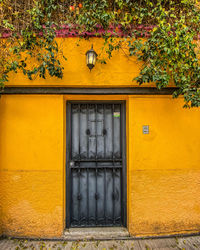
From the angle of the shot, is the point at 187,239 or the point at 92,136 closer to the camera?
the point at 187,239

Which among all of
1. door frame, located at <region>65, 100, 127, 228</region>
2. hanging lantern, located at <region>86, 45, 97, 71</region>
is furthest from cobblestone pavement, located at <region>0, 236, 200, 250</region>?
hanging lantern, located at <region>86, 45, 97, 71</region>

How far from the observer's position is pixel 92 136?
3.49 m

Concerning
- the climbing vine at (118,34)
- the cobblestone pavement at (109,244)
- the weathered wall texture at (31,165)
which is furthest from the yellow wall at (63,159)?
the climbing vine at (118,34)

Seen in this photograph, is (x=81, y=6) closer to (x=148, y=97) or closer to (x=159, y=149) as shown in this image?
(x=148, y=97)

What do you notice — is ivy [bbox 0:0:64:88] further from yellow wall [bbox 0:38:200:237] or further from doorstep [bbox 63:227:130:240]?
doorstep [bbox 63:227:130:240]

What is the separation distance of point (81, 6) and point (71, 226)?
4526 millimetres

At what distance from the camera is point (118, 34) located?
3145mm

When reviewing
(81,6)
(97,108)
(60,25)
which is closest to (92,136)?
(97,108)

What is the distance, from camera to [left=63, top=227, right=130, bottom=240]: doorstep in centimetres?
314

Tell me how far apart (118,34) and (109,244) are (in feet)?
13.4

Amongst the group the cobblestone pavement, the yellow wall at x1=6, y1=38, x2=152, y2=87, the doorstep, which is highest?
the yellow wall at x1=6, y1=38, x2=152, y2=87

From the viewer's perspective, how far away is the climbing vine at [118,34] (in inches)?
109

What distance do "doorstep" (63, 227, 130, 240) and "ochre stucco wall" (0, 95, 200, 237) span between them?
170 mm

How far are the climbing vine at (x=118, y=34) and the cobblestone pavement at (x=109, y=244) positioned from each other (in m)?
2.63
